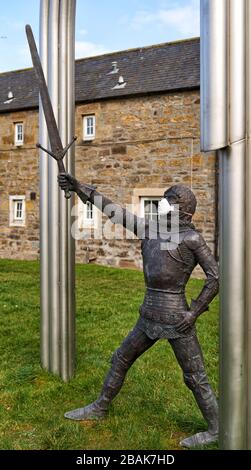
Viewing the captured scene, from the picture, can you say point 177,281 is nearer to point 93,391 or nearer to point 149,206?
point 93,391

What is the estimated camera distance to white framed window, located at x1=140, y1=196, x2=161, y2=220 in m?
14.2

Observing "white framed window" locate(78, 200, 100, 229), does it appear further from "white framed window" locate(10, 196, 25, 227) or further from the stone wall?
"white framed window" locate(10, 196, 25, 227)

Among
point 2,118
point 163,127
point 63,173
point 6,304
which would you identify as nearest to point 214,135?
point 63,173

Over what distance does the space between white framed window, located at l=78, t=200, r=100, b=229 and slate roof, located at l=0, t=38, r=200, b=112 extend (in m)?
3.44

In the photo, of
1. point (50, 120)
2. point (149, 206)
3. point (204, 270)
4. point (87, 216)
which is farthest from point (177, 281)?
point (87, 216)

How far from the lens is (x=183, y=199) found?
11.8ft

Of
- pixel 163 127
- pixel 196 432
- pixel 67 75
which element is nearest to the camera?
pixel 196 432

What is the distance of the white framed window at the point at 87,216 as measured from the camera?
50.3ft

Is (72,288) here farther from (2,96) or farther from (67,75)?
(2,96)

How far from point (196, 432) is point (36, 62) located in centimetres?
325

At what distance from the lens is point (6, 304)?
8.77m

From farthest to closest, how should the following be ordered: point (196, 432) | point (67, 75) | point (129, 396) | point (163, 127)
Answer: point (163, 127), point (67, 75), point (129, 396), point (196, 432)

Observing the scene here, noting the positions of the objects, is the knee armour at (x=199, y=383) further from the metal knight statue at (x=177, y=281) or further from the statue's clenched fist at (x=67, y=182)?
the statue's clenched fist at (x=67, y=182)
